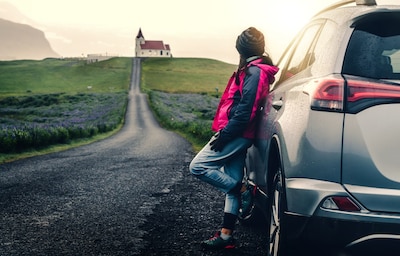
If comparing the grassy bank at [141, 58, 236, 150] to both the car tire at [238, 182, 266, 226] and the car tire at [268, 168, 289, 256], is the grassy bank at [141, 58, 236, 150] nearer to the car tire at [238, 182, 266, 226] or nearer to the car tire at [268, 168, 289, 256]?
the car tire at [238, 182, 266, 226]

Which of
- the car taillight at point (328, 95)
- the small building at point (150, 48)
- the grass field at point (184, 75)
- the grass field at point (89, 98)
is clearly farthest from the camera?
the small building at point (150, 48)

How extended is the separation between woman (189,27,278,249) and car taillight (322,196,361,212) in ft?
→ 5.32

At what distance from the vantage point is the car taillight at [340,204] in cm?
258

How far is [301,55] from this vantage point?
400 cm

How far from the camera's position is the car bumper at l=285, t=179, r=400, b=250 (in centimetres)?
253

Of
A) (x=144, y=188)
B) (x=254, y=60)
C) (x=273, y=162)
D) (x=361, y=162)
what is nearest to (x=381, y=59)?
(x=361, y=162)

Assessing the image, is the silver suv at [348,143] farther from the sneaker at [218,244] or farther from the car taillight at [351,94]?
the sneaker at [218,244]

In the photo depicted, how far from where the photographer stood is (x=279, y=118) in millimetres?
3426

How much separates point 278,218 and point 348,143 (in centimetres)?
99

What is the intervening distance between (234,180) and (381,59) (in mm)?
2109

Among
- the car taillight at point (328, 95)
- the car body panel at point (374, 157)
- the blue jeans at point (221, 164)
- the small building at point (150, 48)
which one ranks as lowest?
the blue jeans at point (221, 164)

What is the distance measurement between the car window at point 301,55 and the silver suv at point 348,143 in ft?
1.56

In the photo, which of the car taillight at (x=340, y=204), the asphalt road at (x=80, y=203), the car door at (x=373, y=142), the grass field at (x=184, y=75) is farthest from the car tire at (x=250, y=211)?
the grass field at (x=184, y=75)

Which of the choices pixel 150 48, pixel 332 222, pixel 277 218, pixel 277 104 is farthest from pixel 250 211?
pixel 150 48
